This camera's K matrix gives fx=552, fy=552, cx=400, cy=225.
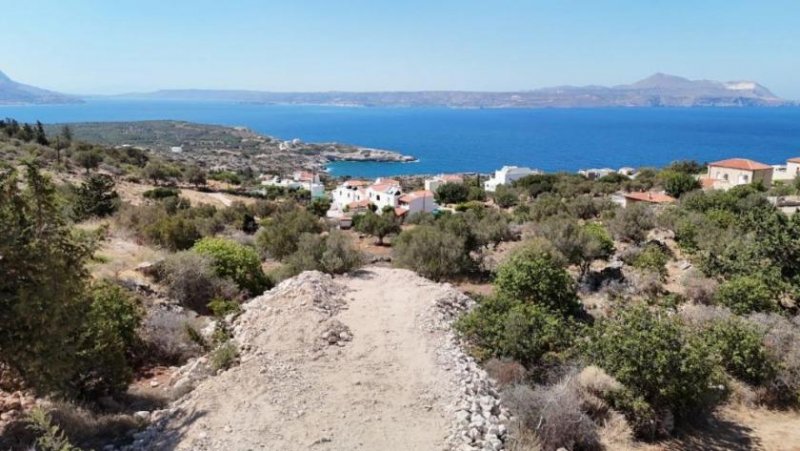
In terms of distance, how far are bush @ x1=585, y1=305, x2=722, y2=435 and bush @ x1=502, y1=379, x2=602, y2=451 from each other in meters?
0.98

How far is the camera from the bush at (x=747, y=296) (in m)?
14.2

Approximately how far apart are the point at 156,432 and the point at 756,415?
10.5 m

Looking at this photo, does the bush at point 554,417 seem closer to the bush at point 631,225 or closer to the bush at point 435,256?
the bush at point 435,256

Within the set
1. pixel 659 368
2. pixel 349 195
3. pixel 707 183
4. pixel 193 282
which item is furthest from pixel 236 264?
pixel 349 195

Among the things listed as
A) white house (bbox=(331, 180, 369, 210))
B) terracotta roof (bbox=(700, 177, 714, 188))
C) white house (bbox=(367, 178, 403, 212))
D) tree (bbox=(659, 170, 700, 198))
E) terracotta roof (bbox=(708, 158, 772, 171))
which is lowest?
white house (bbox=(331, 180, 369, 210))

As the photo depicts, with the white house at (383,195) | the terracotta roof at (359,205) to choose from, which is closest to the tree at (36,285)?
the white house at (383,195)

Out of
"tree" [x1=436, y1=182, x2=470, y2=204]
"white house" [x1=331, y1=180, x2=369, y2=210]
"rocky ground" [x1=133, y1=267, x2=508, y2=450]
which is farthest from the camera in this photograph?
"white house" [x1=331, y1=180, x2=369, y2=210]

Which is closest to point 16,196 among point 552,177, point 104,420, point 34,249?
point 34,249

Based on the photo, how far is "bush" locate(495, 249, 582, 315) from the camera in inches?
535

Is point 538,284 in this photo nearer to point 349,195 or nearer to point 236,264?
point 236,264

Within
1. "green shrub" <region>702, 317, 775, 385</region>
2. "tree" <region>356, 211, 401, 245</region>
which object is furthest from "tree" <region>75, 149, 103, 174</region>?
"green shrub" <region>702, 317, 775, 385</region>

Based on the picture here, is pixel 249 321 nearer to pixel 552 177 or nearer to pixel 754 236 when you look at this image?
pixel 754 236

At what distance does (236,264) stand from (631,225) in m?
17.1

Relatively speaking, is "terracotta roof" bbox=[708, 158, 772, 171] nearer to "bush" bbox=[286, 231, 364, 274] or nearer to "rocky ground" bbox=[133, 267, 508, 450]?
"bush" bbox=[286, 231, 364, 274]
